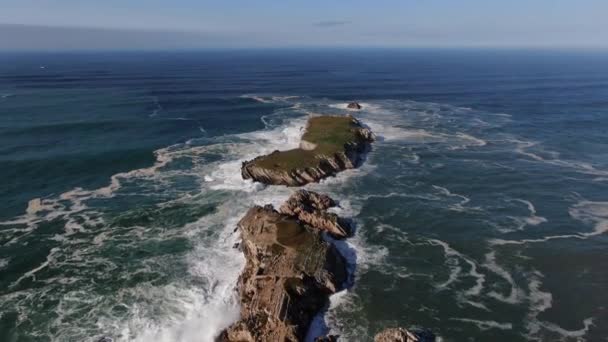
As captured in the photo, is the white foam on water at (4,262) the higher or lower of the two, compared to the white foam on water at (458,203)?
lower

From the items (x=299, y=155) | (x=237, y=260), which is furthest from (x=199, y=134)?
(x=237, y=260)

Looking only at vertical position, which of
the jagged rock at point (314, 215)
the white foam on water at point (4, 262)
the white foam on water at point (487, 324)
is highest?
the jagged rock at point (314, 215)

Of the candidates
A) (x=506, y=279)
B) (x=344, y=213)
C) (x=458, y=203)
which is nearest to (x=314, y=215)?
(x=344, y=213)

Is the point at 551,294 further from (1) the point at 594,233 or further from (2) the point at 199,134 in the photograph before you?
(2) the point at 199,134

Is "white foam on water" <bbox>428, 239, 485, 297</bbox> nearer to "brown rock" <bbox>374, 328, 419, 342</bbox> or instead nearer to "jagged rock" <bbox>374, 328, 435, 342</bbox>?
"jagged rock" <bbox>374, 328, 435, 342</bbox>

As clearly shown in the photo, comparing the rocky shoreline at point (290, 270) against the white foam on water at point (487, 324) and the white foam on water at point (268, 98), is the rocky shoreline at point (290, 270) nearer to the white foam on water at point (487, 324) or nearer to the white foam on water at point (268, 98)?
the white foam on water at point (487, 324)

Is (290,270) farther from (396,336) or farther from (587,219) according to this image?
(587,219)

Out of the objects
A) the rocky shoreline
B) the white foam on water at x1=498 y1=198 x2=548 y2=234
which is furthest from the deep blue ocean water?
the rocky shoreline

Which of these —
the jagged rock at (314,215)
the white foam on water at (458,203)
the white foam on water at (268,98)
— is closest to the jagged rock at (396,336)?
the jagged rock at (314,215)
